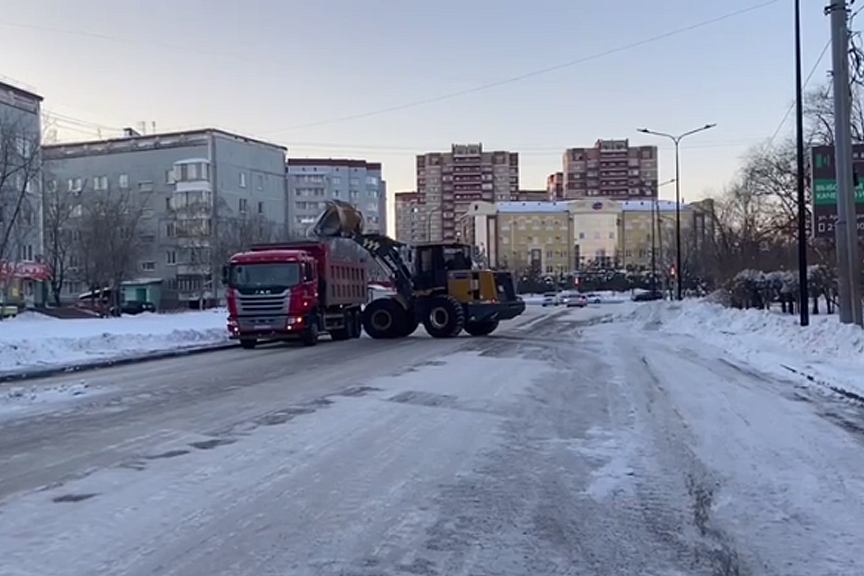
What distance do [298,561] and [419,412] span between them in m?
6.87

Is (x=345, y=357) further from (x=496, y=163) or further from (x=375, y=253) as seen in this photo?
(x=496, y=163)

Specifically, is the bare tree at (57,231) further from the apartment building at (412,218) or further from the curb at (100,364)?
the apartment building at (412,218)

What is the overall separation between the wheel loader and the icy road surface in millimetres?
16221

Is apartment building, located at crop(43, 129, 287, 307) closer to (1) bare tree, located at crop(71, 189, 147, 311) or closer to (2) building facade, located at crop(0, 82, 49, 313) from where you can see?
(2) building facade, located at crop(0, 82, 49, 313)

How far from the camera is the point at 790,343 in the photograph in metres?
24.1

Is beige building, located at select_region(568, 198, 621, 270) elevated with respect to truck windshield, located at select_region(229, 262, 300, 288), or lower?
elevated

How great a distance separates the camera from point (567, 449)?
10.2m

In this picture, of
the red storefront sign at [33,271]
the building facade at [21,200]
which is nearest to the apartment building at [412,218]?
the building facade at [21,200]

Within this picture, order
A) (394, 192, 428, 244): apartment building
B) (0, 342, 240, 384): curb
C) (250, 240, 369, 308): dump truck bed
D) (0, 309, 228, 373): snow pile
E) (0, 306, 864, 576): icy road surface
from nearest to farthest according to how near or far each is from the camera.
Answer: (0, 306, 864, 576): icy road surface, (0, 342, 240, 384): curb, (0, 309, 228, 373): snow pile, (250, 240, 369, 308): dump truck bed, (394, 192, 428, 244): apartment building

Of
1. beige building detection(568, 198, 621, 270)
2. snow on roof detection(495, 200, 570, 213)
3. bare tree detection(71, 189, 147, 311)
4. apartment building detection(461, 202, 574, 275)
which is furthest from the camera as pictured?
snow on roof detection(495, 200, 570, 213)

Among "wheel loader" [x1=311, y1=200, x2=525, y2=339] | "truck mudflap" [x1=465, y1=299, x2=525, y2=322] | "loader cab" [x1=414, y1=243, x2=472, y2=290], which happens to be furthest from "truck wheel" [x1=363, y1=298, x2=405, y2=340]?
"truck mudflap" [x1=465, y1=299, x2=525, y2=322]

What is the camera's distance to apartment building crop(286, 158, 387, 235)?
137250mm

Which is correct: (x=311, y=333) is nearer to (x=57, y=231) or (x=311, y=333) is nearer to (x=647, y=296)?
(x=57, y=231)

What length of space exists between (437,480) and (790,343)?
58.4 feet
